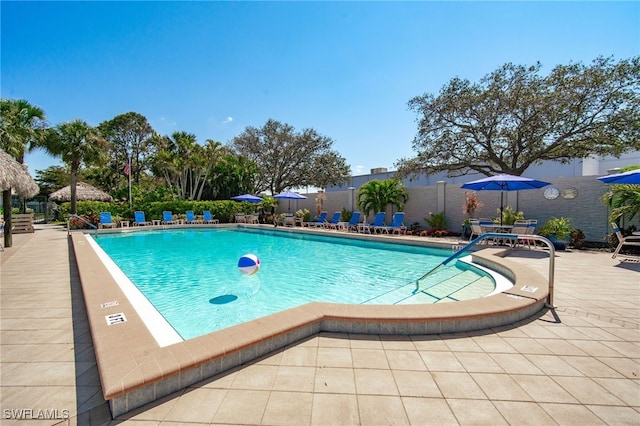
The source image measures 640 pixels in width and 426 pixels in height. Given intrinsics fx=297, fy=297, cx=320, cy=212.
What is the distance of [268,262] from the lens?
8797 mm

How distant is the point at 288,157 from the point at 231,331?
89.7 ft

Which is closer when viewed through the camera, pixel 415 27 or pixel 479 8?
pixel 479 8

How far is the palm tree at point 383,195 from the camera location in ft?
50.3

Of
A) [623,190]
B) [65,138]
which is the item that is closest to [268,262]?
[623,190]

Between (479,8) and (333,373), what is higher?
(479,8)

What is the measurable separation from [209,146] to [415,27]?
18.6 metres

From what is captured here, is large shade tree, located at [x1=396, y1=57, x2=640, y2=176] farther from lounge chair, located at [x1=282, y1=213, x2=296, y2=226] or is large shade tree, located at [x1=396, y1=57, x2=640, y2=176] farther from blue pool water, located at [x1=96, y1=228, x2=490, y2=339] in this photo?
blue pool water, located at [x1=96, y1=228, x2=490, y2=339]

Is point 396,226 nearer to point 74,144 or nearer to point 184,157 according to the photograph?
point 184,157

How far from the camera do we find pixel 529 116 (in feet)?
46.6

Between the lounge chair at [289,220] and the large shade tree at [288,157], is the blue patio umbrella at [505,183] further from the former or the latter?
the large shade tree at [288,157]

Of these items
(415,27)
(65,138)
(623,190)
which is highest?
(415,27)

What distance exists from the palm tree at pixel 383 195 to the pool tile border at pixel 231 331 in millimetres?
10766

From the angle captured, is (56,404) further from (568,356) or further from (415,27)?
(415,27)

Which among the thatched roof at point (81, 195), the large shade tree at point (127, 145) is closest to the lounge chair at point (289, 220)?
the thatched roof at point (81, 195)
